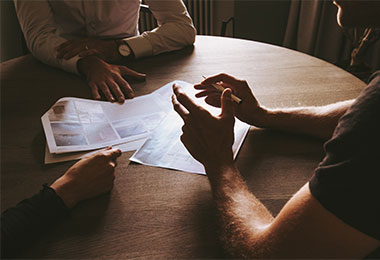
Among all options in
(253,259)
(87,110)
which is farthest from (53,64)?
(253,259)

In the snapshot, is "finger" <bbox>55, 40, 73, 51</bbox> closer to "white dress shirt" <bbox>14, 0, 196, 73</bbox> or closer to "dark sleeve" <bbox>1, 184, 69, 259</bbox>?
"white dress shirt" <bbox>14, 0, 196, 73</bbox>

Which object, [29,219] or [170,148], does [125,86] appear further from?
[29,219]

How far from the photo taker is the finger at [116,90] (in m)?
1.10

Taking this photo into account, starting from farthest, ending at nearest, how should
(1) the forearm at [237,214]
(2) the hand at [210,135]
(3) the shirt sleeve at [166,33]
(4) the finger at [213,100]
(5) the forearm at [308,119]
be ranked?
(3) the shirt sleeve at [166,33], (4) the finger at [213,100], (5) the forearm at [308,119], (2) the hand at [210,135], (1) the forearm at [237,214]

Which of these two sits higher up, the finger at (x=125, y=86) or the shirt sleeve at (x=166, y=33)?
the shirt sleeve at (x=166, y=33)

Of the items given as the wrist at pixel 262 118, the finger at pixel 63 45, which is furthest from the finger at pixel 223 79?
the finger at pixel 63 45

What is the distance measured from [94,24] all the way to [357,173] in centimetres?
135

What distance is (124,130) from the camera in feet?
3.10

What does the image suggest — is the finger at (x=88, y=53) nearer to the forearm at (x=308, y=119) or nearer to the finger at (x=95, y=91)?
the finger at (x=95, y=91)

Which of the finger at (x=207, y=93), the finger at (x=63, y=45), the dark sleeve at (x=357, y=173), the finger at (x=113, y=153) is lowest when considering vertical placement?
the finger at (x=113, y=153)

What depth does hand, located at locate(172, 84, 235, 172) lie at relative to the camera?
0.77 m

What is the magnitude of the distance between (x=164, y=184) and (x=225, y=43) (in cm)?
92

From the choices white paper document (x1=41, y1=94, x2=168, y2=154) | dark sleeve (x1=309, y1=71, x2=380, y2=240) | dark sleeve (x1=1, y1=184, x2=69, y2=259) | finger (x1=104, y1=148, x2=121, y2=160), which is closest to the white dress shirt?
white paper document (x1=41, y1=94, x2=168, y2=154)

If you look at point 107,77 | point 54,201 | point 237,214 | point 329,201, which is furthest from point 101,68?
point 329,201
